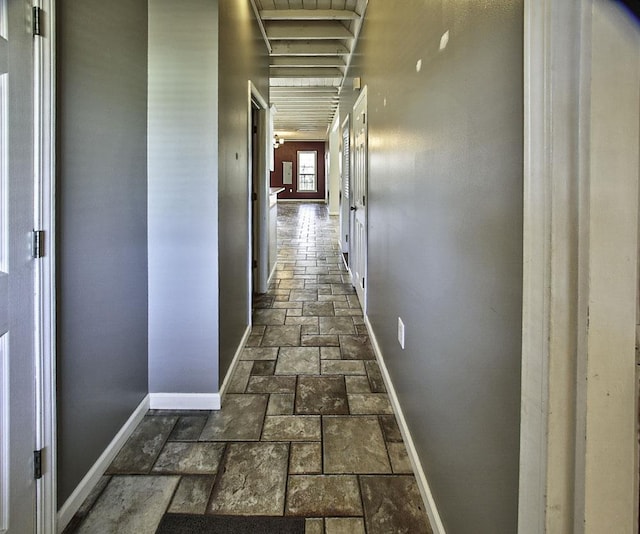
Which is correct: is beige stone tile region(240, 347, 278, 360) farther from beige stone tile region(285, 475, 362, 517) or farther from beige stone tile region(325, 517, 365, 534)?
beige stone tile region(325, 517, 365, 534)

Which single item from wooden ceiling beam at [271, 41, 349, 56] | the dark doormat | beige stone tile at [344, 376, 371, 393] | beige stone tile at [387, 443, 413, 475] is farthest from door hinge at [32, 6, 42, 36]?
wooden ceiling beam at [271, 41, 349, 56]

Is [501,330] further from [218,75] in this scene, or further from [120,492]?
[218,75]

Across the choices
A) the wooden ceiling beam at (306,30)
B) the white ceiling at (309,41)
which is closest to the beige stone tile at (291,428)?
the white ceiling at (309,41)

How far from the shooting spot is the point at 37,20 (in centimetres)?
152

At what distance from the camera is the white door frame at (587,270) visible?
2.50 feet

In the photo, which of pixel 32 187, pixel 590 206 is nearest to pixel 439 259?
pixel 590 206

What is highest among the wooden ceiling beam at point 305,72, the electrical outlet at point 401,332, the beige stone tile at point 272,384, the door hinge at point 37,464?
the wooden ceiling beam at point 305,72

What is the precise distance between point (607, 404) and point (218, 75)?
2485 mm

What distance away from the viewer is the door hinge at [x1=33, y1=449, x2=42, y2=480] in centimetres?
158

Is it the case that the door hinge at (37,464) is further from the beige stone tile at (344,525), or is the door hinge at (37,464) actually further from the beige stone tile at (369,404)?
the beige stone tile at (369,404)

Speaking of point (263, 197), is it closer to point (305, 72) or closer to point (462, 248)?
point (305, 72)

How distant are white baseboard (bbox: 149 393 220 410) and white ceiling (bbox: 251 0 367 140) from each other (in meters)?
3.23

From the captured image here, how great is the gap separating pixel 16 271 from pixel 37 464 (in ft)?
2.15

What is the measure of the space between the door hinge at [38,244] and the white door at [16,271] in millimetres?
21
